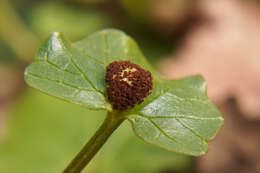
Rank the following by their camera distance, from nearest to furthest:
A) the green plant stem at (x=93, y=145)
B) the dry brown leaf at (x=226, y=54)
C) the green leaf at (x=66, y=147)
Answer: the green plant stem at (x=93, y=145), the green leaf at (x=66, y=147), the dry brown leaf at (x=226, y=54)

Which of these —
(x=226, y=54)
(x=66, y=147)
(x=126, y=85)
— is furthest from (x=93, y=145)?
(x=226, y=54)

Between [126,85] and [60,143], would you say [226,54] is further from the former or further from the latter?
[126,85]

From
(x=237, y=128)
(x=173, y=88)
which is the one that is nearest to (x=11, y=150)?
(x=237, y=128)

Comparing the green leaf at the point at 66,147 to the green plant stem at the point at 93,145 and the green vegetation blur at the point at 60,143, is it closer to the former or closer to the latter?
the green vegetation blur at the point at 60,143

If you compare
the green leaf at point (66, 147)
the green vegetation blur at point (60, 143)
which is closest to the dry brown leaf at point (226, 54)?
the green vegetation blur at point (60, 143)

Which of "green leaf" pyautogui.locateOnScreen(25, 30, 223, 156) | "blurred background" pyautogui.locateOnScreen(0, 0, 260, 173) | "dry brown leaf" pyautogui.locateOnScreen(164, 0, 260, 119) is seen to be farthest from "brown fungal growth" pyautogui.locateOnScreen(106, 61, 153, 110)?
"dry brown leaf" pyautogui.locateOnScreen(164, 0, 260, 119)

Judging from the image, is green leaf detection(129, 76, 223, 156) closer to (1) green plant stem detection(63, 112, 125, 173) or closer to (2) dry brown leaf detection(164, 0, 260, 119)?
(1) green plant stem detection(63, 112, 125, 173)
